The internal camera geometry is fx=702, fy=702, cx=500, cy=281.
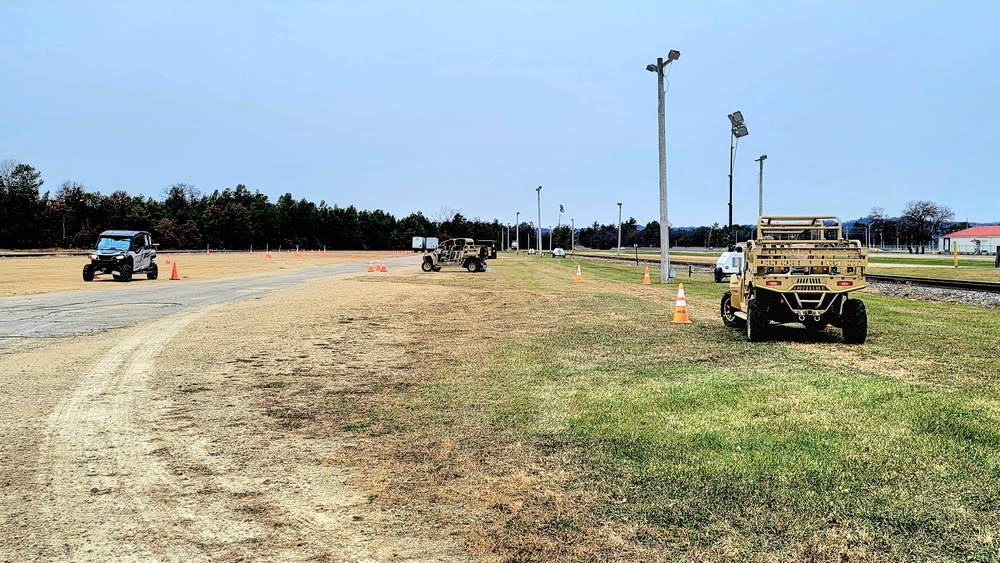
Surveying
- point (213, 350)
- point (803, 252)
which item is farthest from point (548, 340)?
point (213, 350)

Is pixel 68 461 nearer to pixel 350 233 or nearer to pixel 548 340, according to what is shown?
pixel 548 340

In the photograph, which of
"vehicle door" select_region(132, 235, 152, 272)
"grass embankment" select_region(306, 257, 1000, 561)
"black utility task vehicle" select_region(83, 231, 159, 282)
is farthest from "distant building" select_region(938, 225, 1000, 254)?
"grass embankment" select_region(306, 257, 1000, 561)

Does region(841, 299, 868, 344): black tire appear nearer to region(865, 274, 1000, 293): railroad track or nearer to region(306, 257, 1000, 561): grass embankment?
region(306, 257, 1000, 561): grass embankment

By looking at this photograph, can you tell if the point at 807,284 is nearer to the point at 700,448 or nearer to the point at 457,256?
the point at 700,448

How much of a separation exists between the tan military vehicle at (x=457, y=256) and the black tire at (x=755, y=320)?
3083 cm

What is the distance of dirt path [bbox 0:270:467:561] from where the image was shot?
4047 mm

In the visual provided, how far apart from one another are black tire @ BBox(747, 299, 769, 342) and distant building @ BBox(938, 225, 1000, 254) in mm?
101114

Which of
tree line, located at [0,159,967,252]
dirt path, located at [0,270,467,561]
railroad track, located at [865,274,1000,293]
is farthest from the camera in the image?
tree line, located at [0,159,967,252]

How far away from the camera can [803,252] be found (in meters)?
11.4

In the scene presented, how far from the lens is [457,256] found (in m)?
43.4

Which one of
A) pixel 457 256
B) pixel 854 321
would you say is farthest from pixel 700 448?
pixel 457 256

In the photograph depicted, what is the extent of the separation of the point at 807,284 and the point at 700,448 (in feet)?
21.5

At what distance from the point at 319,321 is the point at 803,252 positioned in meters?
9.78

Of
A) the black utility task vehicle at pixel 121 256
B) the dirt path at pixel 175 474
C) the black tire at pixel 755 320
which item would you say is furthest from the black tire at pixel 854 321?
the black utility task vehicle at pixel 121 256
